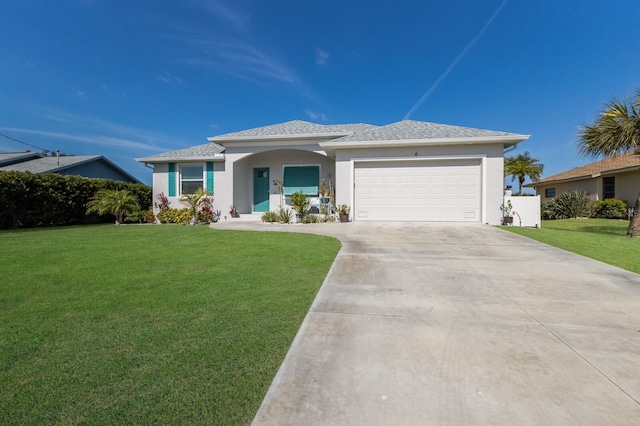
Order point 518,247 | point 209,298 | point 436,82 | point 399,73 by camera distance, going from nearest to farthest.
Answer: point 209,298 < point 518,247 < point 399,73 < point 436,82

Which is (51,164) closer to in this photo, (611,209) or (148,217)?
(148,217)

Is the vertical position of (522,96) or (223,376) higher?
(522,96)

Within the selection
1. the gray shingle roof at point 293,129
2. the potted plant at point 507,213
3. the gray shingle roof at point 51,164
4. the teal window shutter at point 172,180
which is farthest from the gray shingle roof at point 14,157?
the potted plant at point 507,213

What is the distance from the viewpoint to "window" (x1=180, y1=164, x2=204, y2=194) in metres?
14.5

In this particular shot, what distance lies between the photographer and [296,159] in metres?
14.2

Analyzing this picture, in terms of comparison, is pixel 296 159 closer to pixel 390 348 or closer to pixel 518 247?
pixel 518 247

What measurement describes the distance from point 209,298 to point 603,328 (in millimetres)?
4081

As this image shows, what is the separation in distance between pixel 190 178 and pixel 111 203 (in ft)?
11.9

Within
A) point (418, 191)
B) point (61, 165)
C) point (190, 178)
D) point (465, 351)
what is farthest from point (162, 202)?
point (465, 351)

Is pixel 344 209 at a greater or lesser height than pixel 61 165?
lesser

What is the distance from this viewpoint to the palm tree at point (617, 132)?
851 cm

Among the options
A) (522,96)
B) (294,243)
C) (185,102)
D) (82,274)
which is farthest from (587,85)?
(185,102)

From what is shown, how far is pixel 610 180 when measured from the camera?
17438mm

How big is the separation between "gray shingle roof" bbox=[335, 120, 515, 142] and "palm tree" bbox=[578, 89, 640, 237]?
7.56 feet
